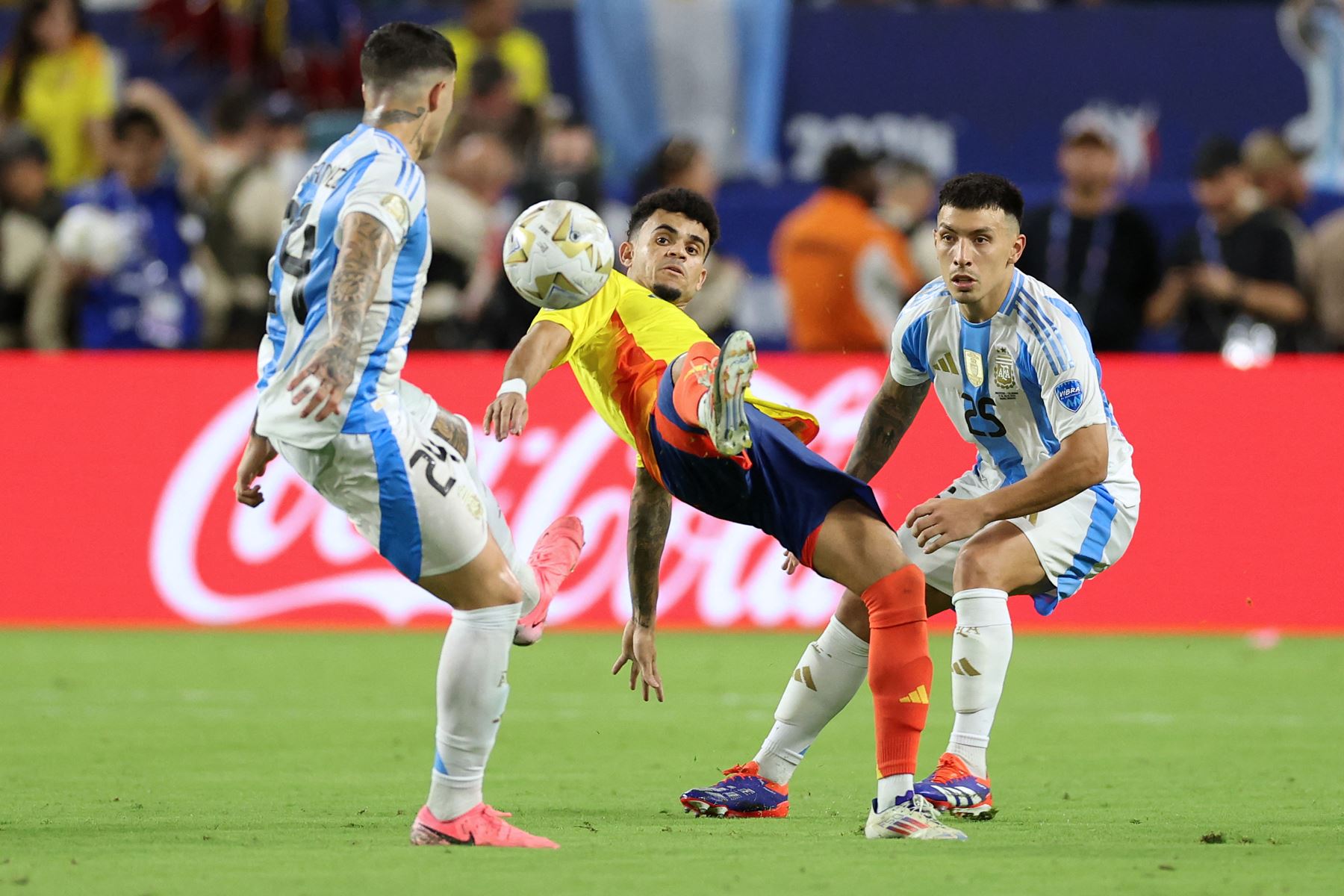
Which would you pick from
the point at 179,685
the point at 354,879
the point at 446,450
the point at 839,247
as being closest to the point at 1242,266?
the point at 839,247

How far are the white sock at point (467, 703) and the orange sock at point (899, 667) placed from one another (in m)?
1.09

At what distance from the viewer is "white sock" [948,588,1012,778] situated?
6.19 meters

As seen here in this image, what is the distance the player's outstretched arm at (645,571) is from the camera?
19.9 feet

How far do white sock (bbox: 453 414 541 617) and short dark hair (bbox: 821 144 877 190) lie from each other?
21.3 feet

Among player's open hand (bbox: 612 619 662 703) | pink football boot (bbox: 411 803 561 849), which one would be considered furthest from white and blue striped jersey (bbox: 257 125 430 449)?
player's open hand (bbox: 612 619 662 703)

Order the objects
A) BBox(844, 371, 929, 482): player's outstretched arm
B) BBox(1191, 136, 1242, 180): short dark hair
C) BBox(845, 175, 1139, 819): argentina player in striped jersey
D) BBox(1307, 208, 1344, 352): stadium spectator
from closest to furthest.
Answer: BBox(845, 175, 1139, 819): argentina player in striped jersey
BBox(844, 371, 929, 482): player's outstretched arm
BBox(1191, 136, 1242, 180): short dark hair
BBox(1307, 208, 1344, 352): stadium spectator

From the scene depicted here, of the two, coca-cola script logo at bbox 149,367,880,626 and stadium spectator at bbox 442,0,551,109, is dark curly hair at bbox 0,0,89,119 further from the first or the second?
coca-cola script logo at bbox 149,367,880,626

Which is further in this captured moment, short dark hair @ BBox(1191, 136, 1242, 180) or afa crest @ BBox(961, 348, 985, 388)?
short dark hair @ BBox(1191, 136, 1242, 180)

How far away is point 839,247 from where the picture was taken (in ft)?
39.1

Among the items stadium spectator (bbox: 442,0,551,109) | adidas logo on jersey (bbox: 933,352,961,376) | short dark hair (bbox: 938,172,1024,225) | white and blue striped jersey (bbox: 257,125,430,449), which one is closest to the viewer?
white and blue striped jersey (bbox: 257,125,430,449)

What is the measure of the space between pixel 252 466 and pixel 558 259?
3.42 ft

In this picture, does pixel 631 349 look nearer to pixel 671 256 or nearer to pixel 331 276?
pixel 671 256

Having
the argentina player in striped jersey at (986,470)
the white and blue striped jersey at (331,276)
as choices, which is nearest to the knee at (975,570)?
the argentina player in striped jersey at (986,470)

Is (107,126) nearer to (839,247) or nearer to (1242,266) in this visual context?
(839,247)
